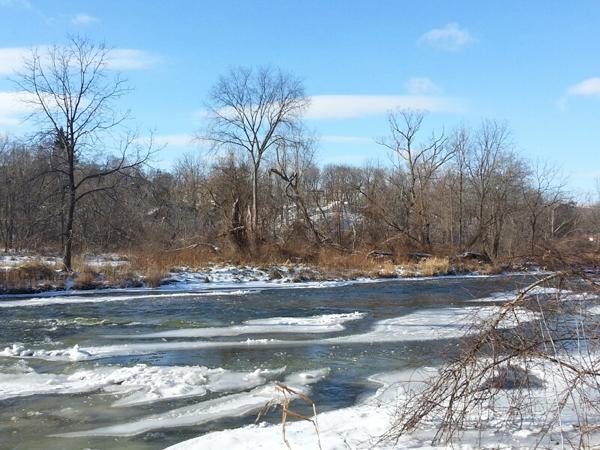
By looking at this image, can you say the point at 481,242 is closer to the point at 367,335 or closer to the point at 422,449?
the point at 367,335

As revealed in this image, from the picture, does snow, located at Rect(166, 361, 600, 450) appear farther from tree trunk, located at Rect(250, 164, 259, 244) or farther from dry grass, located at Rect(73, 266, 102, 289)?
tree trunk, located at Rect(250, 164, 259, 244)

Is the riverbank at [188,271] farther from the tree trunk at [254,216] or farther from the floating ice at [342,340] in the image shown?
the floating ice at [342,340]

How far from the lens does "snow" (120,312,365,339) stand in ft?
42.3

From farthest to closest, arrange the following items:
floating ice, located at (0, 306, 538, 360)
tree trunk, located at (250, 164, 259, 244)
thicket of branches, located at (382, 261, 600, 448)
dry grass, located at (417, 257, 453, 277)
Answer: tree trunk, located at (250, 164, 259, 244), dry grass, located at (417, 257, 453, 277), floating ice, located at (0, 306, 538, 360), thicket of branches, located at (382, 261, 600, 448)

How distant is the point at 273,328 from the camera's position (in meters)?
13.6

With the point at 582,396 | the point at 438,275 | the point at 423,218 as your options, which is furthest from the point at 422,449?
the point at 423,218

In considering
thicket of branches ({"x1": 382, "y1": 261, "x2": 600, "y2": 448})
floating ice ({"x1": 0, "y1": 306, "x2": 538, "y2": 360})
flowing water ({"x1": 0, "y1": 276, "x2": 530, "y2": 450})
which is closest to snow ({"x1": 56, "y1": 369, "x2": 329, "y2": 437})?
flowing water ({"x1": 0, "y1": 276, "x2": 530, "y2": 450})

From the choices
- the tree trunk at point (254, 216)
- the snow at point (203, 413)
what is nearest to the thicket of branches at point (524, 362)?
the snow at point (203, 413)

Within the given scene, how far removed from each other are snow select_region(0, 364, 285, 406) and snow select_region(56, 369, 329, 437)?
38 centimetres

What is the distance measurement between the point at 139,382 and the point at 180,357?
1836mm

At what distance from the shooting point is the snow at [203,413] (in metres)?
6.58

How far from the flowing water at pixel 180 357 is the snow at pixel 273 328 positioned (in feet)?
0.08

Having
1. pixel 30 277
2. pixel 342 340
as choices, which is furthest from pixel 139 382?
pixel 30 277

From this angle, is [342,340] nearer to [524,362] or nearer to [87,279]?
[524,362]
